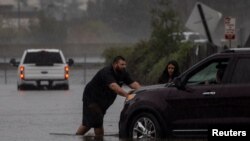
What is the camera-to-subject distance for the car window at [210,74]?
16375 mm

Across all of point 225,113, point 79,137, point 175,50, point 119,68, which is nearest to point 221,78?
point 225,113

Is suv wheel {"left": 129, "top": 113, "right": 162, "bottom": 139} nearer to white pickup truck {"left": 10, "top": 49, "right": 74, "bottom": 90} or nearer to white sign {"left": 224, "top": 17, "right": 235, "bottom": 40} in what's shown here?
white sign {"left": 224, "top": 17, "right": 235, "bottom": 40}

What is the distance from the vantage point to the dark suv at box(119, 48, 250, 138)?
16000 mm

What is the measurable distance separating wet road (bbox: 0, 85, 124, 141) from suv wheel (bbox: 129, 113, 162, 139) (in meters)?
1.01

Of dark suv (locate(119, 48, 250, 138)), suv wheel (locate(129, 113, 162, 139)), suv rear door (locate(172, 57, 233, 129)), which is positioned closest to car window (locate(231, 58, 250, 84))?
dark suv (locate(119, 48, 250, 138))

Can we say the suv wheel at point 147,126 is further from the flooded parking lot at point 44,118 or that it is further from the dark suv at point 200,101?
the flooded parking lot at point 44,118

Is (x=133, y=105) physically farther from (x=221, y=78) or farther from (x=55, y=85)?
(x=55, y=85)

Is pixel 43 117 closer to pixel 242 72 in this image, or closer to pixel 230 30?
pixel 230 30

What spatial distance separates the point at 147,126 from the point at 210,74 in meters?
1.33

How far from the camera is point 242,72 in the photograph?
16.1 m

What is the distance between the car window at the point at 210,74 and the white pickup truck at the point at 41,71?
81.3 ft

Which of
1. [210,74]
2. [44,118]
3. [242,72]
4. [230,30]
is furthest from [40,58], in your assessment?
[242,72]

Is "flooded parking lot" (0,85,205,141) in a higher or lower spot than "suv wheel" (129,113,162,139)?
lower

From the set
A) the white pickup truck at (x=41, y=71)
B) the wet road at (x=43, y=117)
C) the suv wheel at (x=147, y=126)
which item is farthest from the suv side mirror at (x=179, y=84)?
the white pickup truck at (x=41, y=71)
